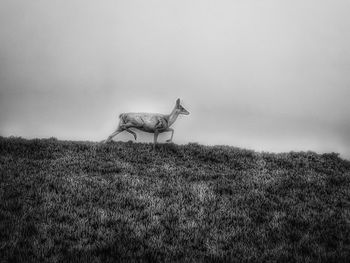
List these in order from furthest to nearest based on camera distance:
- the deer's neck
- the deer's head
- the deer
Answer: the deer's head
the deer's neck
the deer

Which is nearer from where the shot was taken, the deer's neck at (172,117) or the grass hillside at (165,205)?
the grass hillside at (165,205)

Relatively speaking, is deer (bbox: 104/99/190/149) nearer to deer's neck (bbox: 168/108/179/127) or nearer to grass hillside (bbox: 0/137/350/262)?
deer's neck (bbox: 168/108/179/127)

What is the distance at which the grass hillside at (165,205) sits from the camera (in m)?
8.00

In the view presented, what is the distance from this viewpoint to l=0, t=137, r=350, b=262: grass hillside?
8.00 metres

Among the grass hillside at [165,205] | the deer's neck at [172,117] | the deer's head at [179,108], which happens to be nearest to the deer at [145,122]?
the deer's neck at [172,117]

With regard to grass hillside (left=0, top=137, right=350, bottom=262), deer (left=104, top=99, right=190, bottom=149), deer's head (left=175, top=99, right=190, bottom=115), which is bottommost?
grass hillside (left=0, top=137, right=350, bottom=262)

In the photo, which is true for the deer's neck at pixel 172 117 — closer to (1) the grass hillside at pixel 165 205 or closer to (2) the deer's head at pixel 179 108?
(2) the deer's head at pixel 179 108

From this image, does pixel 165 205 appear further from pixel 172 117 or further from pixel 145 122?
pixel 172 117

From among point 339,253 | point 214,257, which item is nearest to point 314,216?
point 339,253

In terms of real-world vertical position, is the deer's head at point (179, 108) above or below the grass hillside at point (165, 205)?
above

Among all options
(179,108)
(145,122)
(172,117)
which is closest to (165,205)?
(145,122)

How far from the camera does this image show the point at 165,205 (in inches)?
436

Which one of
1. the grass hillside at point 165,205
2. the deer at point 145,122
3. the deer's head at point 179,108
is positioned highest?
the deer's head at point 179,108

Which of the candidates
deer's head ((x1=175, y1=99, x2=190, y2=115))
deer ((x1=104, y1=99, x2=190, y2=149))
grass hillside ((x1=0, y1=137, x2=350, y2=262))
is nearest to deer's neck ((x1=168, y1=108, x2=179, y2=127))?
deer ((x1=104, y1=99, x2=190, y2=149))
